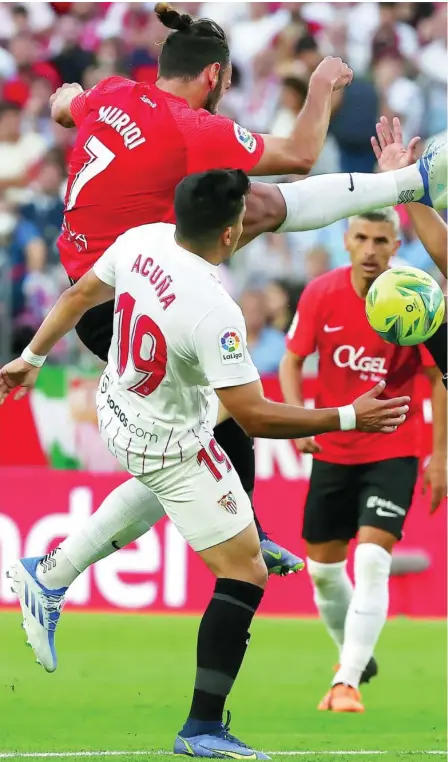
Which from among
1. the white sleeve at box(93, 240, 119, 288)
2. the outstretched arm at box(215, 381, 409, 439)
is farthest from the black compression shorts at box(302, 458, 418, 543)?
the white sleeve at box(93, 240, 119, 288)

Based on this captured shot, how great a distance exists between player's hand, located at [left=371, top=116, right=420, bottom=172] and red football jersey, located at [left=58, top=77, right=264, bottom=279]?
650mm

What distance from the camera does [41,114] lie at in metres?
14.9

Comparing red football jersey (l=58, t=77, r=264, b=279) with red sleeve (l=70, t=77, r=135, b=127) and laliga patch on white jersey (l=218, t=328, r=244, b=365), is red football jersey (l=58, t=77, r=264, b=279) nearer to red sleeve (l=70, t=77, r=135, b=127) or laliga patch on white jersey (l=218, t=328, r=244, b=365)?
red sleeve (l=70, t=77, r=135, b=127)

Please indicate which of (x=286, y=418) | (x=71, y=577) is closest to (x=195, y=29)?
(x=286, y=418)

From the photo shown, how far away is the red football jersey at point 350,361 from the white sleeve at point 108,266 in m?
2.55

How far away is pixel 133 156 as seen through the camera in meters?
5.75

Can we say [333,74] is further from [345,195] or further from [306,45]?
[306,45]

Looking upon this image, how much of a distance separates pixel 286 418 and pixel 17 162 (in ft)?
33.7

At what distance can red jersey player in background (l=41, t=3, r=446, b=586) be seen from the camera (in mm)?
5715

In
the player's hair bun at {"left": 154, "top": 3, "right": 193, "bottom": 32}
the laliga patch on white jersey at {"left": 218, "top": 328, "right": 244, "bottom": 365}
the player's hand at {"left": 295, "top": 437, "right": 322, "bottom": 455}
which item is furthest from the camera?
the player's hand at {"left": 295, "top": 437, "right": 322, "bottom": 455}

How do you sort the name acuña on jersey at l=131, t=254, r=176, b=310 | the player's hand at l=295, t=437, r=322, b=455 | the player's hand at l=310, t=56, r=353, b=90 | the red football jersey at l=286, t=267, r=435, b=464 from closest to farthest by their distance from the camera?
the name acuña on jersey at l=131, t=254, r=176, b=310 → the player's hand at l=310, t=56, r=353, b=90 → the player's hand at l=295, t=437, r=322, b=455 → the red football jersey at l=286, t=267, r=435, b=464

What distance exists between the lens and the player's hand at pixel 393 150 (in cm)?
612

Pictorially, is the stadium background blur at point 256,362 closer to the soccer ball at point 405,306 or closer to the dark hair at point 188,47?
the soccer ball at point 405,306

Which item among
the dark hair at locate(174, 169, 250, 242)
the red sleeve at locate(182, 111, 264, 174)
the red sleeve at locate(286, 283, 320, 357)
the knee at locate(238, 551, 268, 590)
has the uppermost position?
the red sleeve at locate(182, 111, 264, 174)
